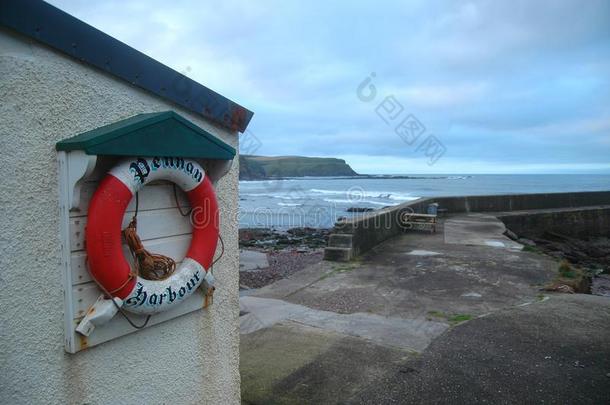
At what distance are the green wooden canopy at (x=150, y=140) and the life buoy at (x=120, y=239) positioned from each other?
5cm

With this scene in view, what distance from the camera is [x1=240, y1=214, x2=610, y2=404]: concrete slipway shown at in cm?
303

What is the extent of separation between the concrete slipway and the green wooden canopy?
1.88m

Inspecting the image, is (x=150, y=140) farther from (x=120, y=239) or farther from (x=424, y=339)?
(x=424, y=339)

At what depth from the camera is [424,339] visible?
3.91m

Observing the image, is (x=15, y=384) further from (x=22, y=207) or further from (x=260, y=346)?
(x=260, y=346)

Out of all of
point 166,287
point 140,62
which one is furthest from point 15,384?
point 140,62

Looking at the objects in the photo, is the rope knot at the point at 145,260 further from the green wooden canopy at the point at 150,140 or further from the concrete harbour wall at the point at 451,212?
the concrete harbour wall at the point at 451,212

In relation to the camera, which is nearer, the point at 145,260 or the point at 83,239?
the point at 83,239

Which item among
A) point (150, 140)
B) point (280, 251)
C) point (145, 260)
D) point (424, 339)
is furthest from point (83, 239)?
point (280, 251)

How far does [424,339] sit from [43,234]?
3.31 metres

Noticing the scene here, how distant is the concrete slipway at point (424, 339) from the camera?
3025mm

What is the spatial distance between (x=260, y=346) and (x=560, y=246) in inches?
492

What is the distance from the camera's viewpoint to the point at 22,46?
1.52 meters

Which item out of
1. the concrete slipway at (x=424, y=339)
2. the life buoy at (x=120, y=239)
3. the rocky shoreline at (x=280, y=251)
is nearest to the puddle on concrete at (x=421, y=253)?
the concrete slipway at (x=424, y=339)
